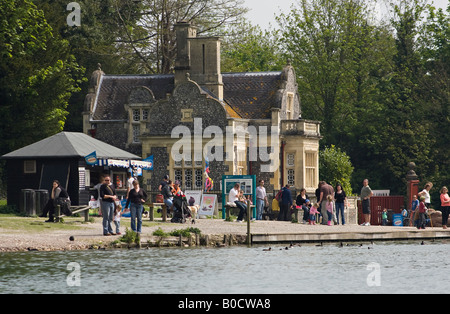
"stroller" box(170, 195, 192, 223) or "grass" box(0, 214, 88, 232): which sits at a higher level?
"stroller" box(170, 195, 192, 223)

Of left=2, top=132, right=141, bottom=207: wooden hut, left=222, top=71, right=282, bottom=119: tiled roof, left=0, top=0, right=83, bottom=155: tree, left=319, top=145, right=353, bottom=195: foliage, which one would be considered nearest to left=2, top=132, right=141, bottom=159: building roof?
left=2, top=132, right=141, bottom=207: wooden hut

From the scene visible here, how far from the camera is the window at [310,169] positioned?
55.8 m

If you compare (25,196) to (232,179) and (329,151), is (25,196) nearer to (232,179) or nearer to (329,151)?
(232,179)

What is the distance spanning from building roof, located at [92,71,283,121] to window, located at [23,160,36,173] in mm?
13578

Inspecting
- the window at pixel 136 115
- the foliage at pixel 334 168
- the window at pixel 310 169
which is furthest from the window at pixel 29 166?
the foliage at pixel 334 168

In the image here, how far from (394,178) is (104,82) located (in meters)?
19.3

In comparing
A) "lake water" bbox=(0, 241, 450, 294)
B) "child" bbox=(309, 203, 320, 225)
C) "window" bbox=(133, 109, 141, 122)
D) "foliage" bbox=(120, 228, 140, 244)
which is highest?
"window" bbox=(133, 109, 141, 122)

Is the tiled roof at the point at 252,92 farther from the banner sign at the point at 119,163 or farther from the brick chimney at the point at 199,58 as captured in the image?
the banner sign at the point at 119,163

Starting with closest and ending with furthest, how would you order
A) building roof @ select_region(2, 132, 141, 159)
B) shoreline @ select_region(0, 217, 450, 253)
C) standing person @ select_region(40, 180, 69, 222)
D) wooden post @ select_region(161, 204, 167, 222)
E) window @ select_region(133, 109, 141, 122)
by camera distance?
shoreline @ select_region(0, 217, 450, 253) < standing person @ select_region(40, 180, 69, 222) < wooden post @ select_region(161, 204, 167, 222) < building roof @ select_region(2, 132, 141, 159) < window @ select_region(133, 109, 141, 122)

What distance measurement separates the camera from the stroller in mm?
38219

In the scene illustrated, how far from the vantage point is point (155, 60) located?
69.6 meters

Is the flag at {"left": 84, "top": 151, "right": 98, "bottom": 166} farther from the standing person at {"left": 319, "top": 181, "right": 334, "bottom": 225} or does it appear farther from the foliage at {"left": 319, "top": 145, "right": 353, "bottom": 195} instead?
the foliage at {"left": 319, "top": 145, "right": 353, "bottom": 195}

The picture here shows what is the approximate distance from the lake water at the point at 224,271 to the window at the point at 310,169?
22.9 metres
